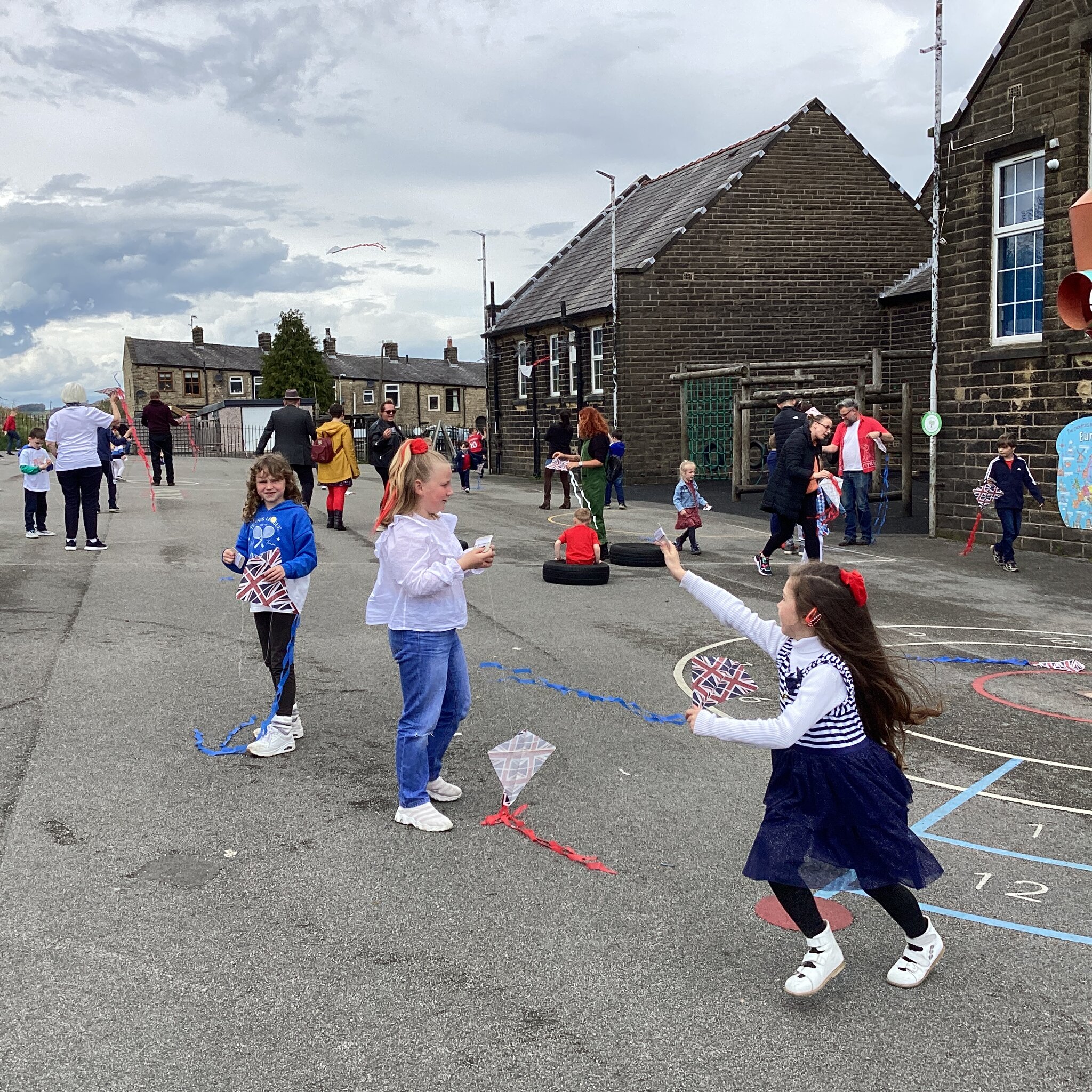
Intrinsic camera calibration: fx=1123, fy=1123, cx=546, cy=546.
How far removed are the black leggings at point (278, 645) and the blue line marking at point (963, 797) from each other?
338 cm

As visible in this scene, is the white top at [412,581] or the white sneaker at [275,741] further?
the white sneaker at [275,741]

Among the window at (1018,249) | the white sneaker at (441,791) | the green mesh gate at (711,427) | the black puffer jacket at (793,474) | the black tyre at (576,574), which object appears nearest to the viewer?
the white sneaker at (441,791)

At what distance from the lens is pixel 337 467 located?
16.5m

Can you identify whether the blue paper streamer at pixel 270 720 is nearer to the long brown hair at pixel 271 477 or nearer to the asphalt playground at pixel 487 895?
the asphalt playground at pixel 487 895

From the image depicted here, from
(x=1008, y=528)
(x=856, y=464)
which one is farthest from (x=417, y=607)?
(x=856, y=464)

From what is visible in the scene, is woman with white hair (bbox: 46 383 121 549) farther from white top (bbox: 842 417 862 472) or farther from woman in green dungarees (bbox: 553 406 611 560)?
white top (bbox: 842 417 862 472)

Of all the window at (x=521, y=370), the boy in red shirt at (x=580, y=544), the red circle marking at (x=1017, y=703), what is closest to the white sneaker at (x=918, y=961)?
the red circle marking at (x=1017, y=703)

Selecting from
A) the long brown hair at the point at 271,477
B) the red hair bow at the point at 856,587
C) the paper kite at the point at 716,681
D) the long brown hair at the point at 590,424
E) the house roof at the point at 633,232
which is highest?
the house roof at the point at 633,232

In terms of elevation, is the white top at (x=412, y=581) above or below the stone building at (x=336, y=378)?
below

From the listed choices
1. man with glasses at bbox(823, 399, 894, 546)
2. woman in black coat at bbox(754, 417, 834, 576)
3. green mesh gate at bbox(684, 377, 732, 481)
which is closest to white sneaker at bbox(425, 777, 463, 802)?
woman in black coat at bbox(754, 417, 834, 576)

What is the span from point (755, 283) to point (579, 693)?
24.4 metres

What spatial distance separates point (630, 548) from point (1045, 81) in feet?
29.1

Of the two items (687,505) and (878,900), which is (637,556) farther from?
(878,900)

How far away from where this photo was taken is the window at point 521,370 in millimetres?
36094
